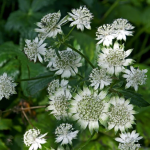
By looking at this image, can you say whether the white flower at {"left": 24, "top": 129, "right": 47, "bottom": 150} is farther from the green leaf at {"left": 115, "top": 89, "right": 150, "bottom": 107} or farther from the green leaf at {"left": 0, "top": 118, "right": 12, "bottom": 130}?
the green leaf at {"left": 0, "top": 118, "right": 12, "bottom": 130}

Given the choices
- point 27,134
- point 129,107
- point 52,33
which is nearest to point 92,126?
point 129,107

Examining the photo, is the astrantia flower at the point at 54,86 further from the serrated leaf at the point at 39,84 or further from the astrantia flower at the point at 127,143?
the astrantia flower at the point at 127,143

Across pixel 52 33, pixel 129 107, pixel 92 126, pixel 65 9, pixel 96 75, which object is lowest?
pixel 92 126

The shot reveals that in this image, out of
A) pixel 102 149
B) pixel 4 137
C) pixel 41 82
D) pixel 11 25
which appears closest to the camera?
pixel 41 82

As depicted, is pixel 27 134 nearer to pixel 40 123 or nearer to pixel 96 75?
pixel 96 75

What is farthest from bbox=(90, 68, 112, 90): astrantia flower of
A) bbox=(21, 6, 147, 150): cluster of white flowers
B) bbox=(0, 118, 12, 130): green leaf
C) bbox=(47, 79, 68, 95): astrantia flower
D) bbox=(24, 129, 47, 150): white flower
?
bbox=(0, 118, 12, 130): green leaf

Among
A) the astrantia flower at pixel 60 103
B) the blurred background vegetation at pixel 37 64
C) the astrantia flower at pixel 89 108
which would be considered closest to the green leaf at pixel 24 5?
the blurred background vegetation at pixel 37 64

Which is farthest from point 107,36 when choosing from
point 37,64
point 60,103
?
point 37,64
